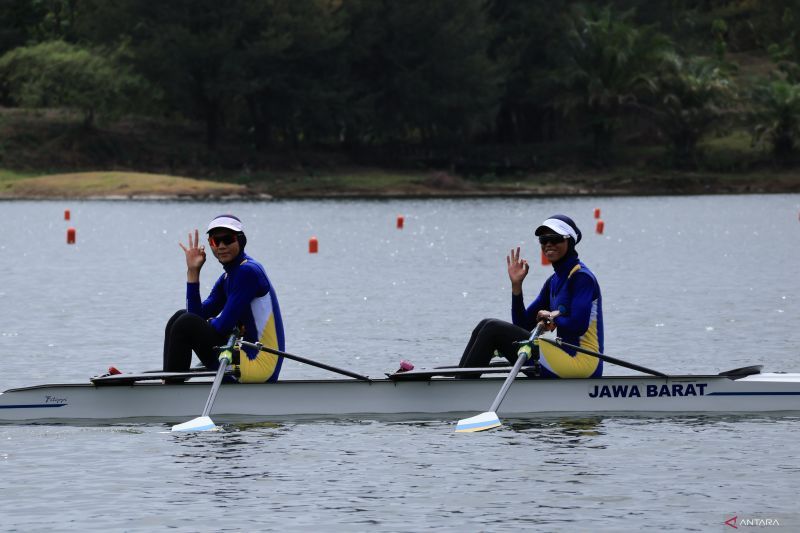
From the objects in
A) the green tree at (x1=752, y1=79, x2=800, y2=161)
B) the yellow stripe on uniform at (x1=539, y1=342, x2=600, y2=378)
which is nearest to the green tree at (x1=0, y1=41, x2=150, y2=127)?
the green tree at (x1=752, y1=79, x2=800, y2=161)

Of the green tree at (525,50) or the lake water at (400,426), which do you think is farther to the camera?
the green tree at (525,50)

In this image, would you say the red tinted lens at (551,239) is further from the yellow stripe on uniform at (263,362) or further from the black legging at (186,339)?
the black legging at (186,339)

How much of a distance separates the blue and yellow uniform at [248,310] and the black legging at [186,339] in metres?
0.13

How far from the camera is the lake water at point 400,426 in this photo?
15812 mm

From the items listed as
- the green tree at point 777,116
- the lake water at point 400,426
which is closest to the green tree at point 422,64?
the green tree at point 777,116

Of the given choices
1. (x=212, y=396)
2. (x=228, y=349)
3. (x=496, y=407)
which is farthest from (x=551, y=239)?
(x=212, y=396)

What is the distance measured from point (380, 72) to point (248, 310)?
9417 cm

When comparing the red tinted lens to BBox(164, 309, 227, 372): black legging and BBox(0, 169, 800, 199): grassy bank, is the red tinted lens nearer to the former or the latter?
BBox(164, 309, 227, 372): black legging

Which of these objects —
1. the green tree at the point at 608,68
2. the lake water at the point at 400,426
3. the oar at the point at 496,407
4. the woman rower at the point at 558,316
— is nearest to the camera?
the lake water at the point at 400,426

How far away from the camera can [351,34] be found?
364 ft

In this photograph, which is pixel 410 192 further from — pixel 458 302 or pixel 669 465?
pixel 669 465

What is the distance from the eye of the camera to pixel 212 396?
1905cm

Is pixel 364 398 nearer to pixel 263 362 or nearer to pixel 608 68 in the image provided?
pixel 263 362

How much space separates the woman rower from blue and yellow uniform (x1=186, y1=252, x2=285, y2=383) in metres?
2.44
